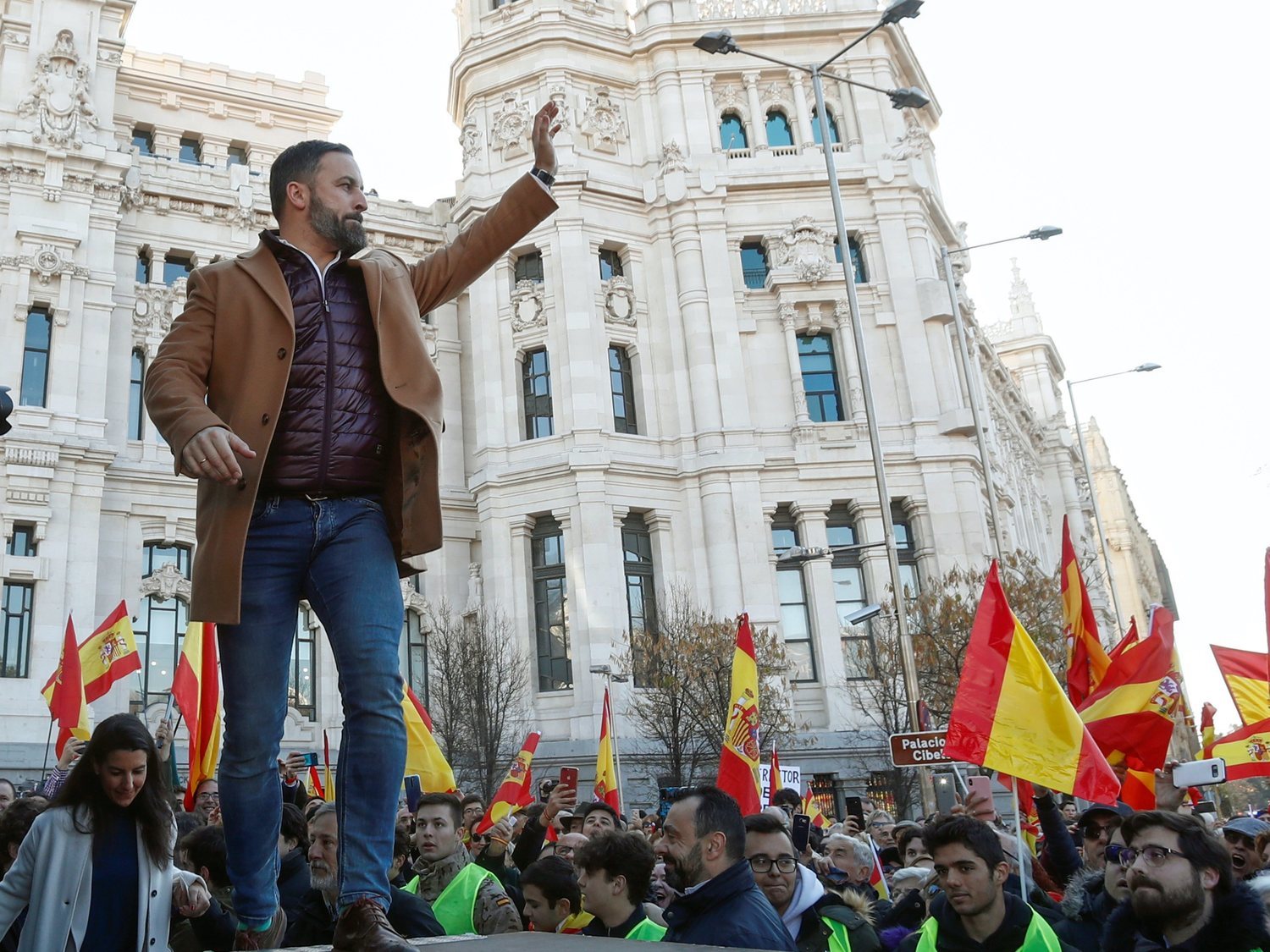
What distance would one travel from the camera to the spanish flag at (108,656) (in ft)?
56.4

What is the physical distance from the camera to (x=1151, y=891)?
495cm

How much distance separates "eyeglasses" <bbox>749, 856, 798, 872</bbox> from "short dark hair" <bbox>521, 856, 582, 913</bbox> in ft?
3.23

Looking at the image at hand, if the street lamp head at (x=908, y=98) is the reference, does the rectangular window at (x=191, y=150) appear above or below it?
above

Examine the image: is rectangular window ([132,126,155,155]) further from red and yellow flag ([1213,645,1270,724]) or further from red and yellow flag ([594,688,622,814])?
red and yellow flag ([1213,645,1270,724])

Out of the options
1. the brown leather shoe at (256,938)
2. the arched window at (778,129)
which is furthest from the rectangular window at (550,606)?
the brown leather shoe at (256,938)

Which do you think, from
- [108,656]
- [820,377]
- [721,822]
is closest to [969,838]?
[721,822]

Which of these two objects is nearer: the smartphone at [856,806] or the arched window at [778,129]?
the smartphone at [856,806]

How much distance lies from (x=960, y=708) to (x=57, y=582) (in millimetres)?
26689

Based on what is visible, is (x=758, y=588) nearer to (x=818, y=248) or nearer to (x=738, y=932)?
(x=818, y=248)

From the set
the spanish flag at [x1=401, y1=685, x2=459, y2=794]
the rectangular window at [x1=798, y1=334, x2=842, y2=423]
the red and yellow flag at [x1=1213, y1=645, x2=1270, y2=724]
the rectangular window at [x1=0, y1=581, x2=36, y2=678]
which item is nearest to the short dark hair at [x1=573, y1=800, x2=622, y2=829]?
the spanish flag at [x1=401, y1=685, x2=459, y2=794]

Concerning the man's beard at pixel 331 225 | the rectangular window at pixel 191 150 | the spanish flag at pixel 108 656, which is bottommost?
the man's beard at pixel 331 225

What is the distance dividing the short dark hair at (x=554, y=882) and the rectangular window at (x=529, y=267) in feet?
105

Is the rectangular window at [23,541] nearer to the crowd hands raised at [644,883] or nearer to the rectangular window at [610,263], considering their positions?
the rectangular window at [610,263]

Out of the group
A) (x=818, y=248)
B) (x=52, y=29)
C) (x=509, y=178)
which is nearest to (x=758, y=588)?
(x=818, y=248)
